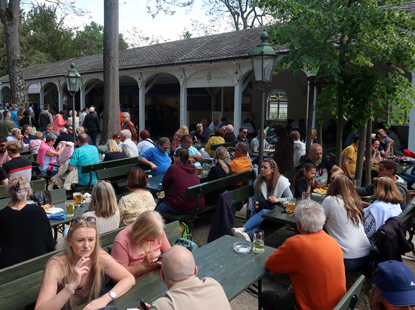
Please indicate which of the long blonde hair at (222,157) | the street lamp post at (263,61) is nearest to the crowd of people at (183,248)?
the long blonde hair at (222,157)

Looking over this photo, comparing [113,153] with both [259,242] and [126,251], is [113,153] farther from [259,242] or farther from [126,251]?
[259,242]

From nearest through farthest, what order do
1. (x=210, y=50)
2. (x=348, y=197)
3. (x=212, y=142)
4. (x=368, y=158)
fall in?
(x=348, y=197) → (x=368, y=158) → (x=212, y=142) → (x=210, y=50)

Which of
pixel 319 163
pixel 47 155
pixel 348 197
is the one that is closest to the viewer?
pixel 348 197

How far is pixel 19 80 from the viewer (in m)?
14.2

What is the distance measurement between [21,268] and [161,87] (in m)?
19.4

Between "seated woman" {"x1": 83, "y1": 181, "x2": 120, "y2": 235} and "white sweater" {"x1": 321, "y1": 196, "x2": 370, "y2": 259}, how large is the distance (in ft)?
6.93

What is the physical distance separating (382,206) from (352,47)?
9.05 ft

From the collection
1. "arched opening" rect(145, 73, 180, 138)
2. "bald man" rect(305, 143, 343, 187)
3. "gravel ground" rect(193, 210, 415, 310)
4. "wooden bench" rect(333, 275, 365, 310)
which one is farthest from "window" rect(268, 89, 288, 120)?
"wooden bench" rect(333, 275, 365, 310)

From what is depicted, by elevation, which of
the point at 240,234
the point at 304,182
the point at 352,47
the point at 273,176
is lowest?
the point at 240,234

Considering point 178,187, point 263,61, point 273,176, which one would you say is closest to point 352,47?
point 263,61

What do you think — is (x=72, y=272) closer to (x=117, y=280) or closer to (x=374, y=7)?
(x=117, y=280)

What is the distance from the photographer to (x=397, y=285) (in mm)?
1660

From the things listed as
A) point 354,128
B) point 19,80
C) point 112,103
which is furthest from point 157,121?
point 354,128

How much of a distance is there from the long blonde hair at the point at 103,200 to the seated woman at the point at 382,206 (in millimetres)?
2607
